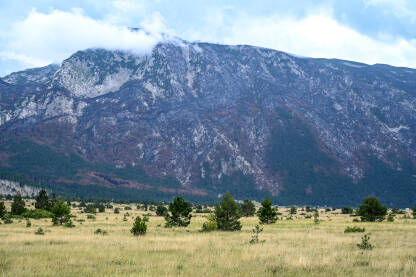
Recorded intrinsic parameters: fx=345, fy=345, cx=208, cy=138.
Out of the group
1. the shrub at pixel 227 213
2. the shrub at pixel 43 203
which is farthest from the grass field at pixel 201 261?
the shrub at pixel 43 203

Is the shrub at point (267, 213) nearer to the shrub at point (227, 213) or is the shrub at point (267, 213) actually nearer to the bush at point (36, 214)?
the shrub at point (227, 213)

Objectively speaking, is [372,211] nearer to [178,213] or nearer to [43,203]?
[178,213]

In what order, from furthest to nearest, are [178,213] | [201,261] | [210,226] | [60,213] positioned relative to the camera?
[178,213], [60,213], [210,226], [201,261]

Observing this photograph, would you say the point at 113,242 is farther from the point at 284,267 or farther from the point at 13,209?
the point at 13,209

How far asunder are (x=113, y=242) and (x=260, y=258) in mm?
11199

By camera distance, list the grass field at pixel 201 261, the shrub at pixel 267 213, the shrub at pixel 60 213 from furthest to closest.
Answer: the shrub at pixel 267 213 → the shrub at pixel 60 213 → the grass field at pixel 201 261

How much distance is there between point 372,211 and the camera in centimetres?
4975

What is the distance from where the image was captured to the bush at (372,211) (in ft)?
162

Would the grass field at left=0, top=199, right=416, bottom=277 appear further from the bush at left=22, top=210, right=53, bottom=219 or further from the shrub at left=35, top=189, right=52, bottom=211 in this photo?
the shrub at left=35, top=189, right=52, bottom=211

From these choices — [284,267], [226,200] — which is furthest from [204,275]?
[226,200]

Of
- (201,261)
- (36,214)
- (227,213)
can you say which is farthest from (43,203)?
(201,261)

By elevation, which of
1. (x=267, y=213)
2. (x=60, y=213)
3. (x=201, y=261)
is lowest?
(x=60, y=213)

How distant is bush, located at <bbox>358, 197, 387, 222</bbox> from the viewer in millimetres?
49500

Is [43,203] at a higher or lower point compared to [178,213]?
lower
